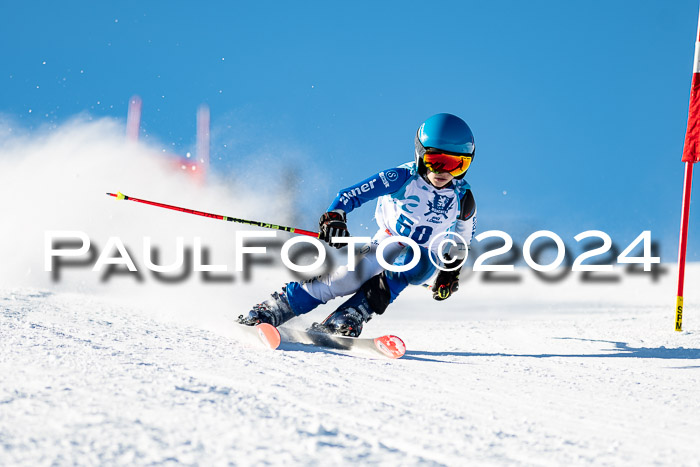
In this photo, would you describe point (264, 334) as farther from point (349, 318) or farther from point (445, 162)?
point (445, 162)

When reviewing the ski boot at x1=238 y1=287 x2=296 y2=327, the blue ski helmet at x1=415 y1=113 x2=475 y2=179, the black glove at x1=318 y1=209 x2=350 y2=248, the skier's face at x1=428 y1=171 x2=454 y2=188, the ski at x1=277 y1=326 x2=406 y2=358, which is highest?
the blue ski helmet at x1=415 y1=113 x2=475 y2=179

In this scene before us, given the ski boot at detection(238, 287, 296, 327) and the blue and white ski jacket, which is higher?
the blue and white ski jacket

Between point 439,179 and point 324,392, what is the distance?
205 cm

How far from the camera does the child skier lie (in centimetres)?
368

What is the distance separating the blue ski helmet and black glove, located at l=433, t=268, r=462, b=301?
2.35 ft

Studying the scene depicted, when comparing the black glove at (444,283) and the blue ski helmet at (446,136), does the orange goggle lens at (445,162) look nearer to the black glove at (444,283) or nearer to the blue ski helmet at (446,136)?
the blue ski helmet at (446,136)

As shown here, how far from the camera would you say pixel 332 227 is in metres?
3.55

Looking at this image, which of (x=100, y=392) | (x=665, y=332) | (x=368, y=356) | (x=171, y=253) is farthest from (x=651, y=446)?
(x=171, y=253)

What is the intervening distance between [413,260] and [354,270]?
14.4 inches

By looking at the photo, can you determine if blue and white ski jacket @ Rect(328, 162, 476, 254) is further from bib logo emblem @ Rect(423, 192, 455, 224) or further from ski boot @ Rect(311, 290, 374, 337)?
ski boot @ Rect(311, 290, 374, 337)

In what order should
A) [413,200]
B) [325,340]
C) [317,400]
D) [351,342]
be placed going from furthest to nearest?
1. [413,200]
2. [325,340]
3. [351,342]
4. [317,400]

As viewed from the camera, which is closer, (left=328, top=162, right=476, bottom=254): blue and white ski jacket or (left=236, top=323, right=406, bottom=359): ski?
(left=236, top=323, right=406, bottom=359): ski

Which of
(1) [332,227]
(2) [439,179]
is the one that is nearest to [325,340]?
(1) [332,227]

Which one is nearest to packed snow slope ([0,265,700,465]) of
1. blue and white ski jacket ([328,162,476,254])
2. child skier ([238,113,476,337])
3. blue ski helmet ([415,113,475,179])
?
child skier ([238,113,476,337])
